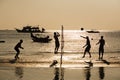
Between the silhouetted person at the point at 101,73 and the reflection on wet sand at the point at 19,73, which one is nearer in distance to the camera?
the silhouetted person at the point at 101,73

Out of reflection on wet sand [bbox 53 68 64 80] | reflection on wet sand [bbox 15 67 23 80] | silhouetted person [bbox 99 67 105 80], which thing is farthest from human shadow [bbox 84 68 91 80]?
reflection on wet sand [bbox 15 67 23 80]

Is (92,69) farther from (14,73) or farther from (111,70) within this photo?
(14,73)

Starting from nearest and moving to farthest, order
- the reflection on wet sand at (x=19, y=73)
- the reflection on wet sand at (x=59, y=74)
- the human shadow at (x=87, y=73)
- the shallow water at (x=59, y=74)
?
the reflection on wet sand at (x=59, y=74) < the shallow water at (x=59, y=74) < the human shadow at (x=87, y=73) < the reflection on wet sand at (x=19, y=73)

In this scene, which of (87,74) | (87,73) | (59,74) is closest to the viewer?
(59,74)

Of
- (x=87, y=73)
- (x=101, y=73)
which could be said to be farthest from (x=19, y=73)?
(x=101, y=73)

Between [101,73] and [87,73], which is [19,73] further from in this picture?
[101,73]

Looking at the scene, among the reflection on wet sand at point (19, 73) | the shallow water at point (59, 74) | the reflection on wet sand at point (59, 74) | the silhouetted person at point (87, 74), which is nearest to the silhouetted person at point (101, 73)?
the shallow water at point (59, 74)

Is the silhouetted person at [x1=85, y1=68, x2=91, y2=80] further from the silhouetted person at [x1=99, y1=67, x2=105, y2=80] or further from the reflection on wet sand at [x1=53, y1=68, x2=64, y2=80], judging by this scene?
the reflection on wet sand at [x1=53, y1=68, x2=64, y2=80]

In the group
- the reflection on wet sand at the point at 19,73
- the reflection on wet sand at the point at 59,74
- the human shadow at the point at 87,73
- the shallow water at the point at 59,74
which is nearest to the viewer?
the reflection on wet sand at the point at 59,74

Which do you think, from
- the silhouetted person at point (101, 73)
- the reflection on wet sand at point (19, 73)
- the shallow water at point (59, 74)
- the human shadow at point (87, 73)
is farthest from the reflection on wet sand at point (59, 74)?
the silhouetted person at point (101, 73)

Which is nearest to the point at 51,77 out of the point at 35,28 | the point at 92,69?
the point at 92,69

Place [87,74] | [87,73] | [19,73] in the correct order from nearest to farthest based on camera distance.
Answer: [87,74] → [87,73] → [19,73]

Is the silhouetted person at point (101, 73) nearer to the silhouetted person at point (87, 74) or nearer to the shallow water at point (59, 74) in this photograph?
the shallow water at point (59, 74)

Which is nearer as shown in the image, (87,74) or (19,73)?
(87,74)
